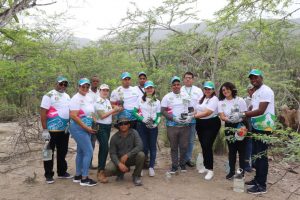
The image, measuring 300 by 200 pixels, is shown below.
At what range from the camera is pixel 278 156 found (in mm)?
7039

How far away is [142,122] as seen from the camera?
5.30 metres

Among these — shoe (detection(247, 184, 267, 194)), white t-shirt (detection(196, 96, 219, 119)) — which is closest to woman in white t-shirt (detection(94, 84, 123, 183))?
white t-shirt (detection(196, 96, 219, 119))

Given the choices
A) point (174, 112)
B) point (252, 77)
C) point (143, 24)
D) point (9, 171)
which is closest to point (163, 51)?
point (143, 24)

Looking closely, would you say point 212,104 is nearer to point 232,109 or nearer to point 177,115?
point 232,109

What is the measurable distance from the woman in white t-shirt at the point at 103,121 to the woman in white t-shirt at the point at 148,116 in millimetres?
381

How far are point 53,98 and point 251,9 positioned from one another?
316 centimetres

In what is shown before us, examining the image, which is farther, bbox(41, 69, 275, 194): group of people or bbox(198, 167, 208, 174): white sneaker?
bbox(198, 167, 208, 174): white sneaker

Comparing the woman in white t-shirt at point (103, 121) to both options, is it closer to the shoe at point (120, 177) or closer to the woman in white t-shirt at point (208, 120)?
the shoe at point (120, 177)

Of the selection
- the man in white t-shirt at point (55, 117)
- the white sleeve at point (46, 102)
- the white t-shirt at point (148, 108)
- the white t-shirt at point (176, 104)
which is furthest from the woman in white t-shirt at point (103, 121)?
the white t-shirt at point (176, 104)

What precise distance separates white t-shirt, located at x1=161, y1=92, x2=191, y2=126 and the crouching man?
0.75 metres

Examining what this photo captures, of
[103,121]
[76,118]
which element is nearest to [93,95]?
[103,121]

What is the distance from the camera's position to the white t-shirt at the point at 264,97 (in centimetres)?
443

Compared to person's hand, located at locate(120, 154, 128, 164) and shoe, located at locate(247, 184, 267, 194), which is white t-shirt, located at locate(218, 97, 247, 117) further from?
person's hand, located at locate(120, 154, 128, 164)

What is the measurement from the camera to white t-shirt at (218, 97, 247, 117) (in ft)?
16.1
